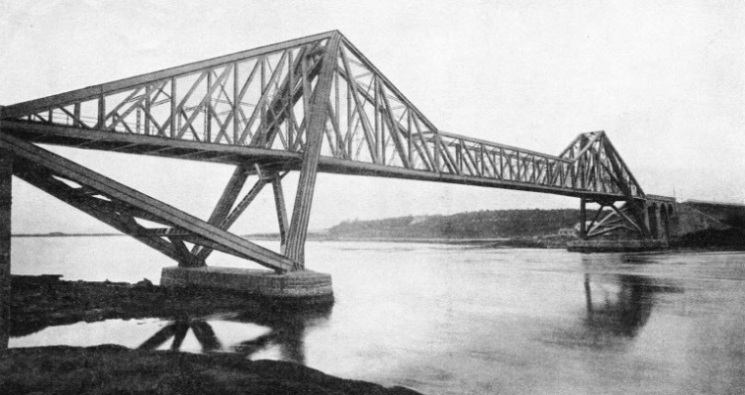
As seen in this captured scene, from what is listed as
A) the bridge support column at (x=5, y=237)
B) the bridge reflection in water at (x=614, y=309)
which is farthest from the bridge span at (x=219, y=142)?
the bridge reflection in water at (x=614, y=309)

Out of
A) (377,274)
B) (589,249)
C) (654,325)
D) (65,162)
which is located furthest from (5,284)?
(589,249)

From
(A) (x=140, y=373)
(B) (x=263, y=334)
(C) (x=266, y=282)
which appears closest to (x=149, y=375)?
(A) (x=140, y=373)

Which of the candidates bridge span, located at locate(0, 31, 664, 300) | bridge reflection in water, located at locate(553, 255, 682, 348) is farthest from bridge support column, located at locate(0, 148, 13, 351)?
bridge reflection in water, located at locate(553, 255, 682, 348)

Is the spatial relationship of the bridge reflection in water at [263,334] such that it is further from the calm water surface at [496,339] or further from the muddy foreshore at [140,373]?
the muddy foreshore at [140,373]

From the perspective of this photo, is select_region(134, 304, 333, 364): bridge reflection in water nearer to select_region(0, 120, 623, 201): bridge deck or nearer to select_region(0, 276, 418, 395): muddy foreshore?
select_region(0, 276, 418, 395): muddy foreshore

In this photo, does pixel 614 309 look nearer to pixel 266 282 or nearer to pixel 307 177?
pixel 307 177

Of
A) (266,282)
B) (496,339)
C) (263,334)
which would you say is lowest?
(496,339)

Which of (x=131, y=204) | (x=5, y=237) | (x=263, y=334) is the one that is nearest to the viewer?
(x=5, y=237)
